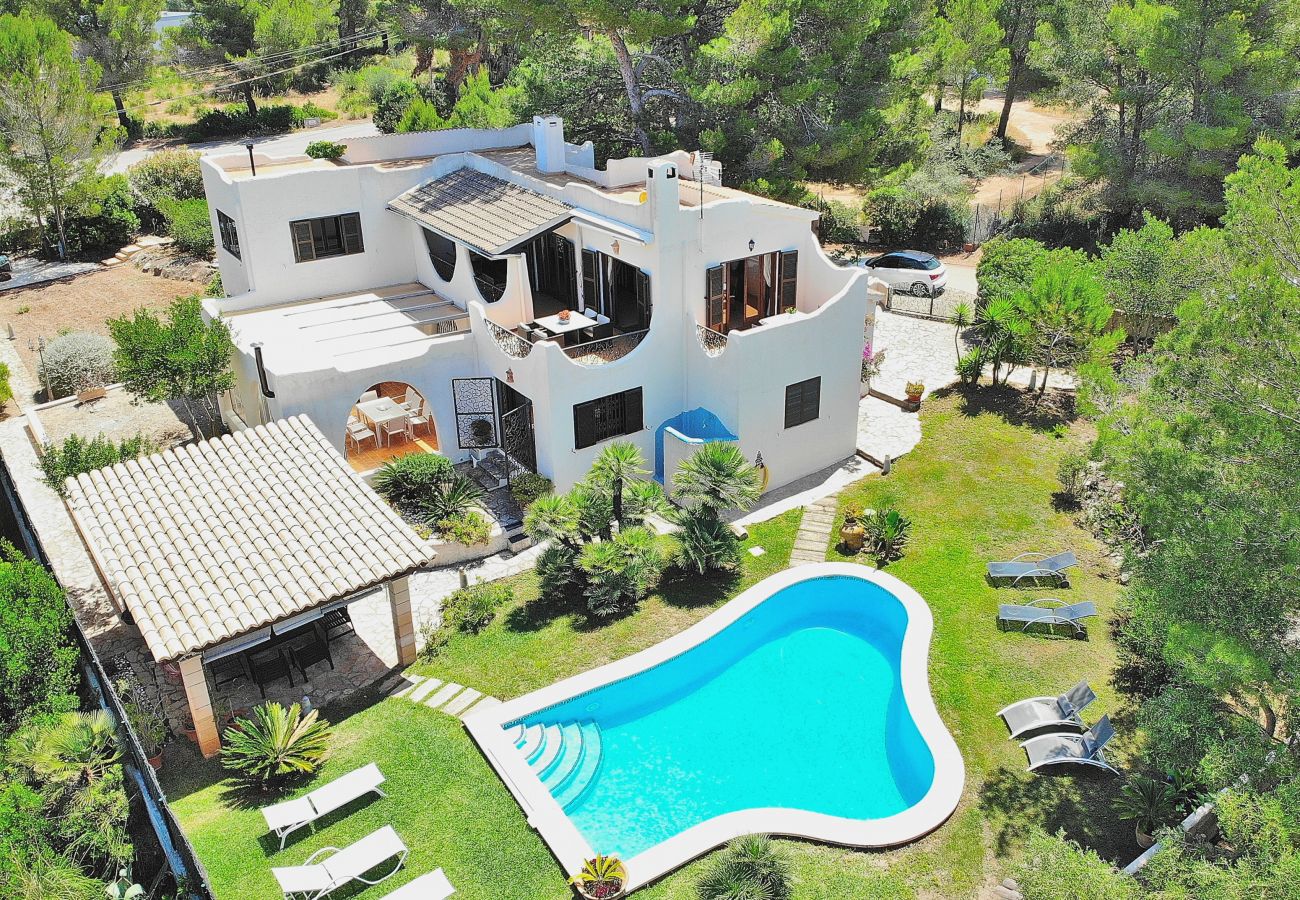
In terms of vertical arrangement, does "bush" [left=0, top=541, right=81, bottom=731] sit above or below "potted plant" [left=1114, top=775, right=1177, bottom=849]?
above

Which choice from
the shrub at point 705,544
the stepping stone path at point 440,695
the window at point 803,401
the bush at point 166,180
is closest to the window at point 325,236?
the window at point 803,401

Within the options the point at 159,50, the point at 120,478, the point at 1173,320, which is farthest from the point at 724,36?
the point at 159,50

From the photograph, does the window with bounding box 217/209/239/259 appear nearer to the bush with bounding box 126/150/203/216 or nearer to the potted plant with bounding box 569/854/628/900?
the bush with bounding box 126/150/203/216

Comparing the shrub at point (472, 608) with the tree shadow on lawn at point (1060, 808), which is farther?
the shrub at point (472, 608)

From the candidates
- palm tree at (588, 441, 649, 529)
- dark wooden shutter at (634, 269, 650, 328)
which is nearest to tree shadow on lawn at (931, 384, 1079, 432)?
dark wooden shutter at (634, 269, 650, 328)

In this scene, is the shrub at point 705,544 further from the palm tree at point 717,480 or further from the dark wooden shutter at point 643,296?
the dark wooden shutter at point 643,296
